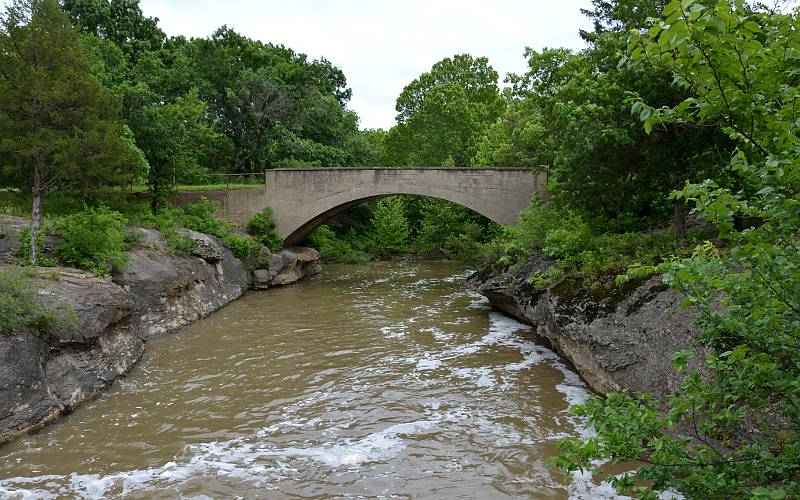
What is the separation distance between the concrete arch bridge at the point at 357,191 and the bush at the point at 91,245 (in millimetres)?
9539

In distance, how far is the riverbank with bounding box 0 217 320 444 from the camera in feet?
23.6

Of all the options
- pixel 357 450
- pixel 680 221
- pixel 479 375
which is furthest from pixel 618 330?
pixel 357 450

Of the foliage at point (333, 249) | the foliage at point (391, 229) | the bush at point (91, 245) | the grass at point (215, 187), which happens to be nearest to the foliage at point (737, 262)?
the bush at point (91, 245)

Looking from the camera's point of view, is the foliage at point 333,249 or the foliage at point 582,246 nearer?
the foliage at point 582,246

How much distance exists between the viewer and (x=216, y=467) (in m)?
6.29

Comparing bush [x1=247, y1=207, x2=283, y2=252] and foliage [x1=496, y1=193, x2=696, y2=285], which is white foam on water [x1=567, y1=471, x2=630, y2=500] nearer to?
foliage [x1=496, y1=193, x2=696, y2=285]

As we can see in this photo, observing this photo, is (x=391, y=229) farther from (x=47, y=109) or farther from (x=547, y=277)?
(x=47, y=109)

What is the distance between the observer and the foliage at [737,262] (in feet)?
7.74

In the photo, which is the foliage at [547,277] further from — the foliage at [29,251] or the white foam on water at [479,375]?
the foliage at [29,251]

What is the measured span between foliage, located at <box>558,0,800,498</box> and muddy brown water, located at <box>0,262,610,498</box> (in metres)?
3.37

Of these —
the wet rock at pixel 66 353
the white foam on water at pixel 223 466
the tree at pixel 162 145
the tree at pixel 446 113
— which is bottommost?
the white foam on water at pixel 223 466

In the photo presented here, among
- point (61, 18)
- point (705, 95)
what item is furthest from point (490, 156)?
point (705, 95)

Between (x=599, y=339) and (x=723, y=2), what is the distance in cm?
679

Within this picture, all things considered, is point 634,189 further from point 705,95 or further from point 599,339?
point 705,95
